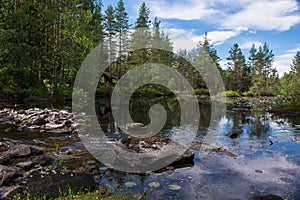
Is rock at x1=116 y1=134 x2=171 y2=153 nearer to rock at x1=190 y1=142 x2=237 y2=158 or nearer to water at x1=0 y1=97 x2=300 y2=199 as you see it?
water at x1=0 y1=97 x2=300 y2=199

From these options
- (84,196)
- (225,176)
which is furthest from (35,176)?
(225,176)

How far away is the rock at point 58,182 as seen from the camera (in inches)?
156

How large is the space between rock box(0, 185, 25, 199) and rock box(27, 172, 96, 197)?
15cm

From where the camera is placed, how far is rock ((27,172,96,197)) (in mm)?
3973

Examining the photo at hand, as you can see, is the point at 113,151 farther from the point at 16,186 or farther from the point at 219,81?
Result: the point at 219,81

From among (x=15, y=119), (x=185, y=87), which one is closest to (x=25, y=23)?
(x=15, y=119)

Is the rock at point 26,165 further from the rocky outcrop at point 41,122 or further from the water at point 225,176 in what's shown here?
the rocky outcrop at point 41,122

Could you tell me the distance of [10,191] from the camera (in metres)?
3.71

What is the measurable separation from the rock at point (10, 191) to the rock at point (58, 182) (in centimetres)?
15

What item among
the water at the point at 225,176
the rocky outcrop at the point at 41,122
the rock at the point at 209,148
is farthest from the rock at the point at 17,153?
the rock at the point at 209,148

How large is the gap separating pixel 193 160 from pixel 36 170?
3857 millimetres

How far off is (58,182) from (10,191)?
830 mm

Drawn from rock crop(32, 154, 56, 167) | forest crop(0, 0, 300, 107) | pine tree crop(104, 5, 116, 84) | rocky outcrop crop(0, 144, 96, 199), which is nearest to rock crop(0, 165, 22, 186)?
rocky outcrop crop(0, 144, 96, 199)

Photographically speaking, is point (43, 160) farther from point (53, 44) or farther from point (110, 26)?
point (110, 26)
